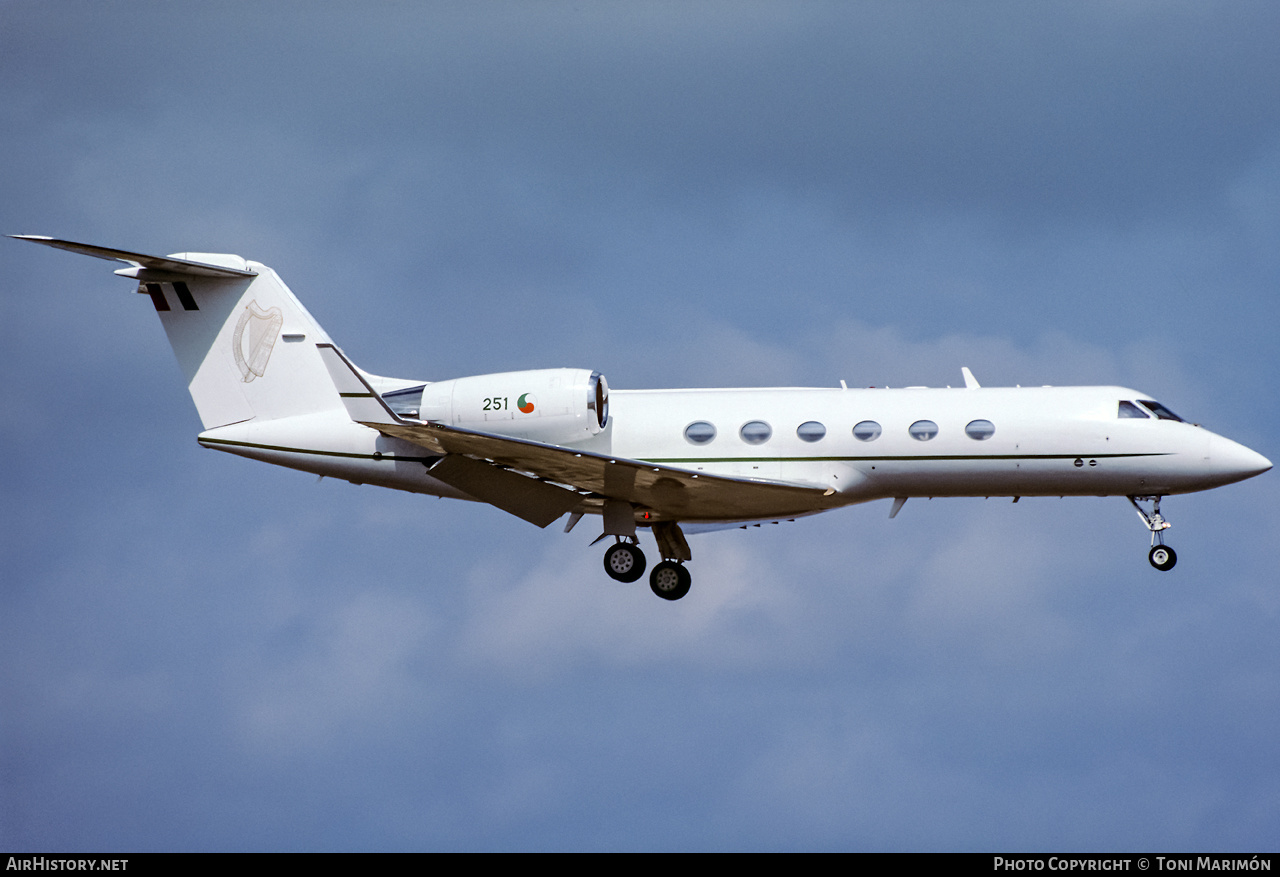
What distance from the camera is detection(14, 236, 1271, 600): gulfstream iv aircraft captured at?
25750 mm

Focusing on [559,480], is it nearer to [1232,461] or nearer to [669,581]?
[669,581]

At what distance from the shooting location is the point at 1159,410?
26.2 meters

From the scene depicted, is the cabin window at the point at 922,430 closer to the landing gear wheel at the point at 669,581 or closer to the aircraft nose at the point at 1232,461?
the aircraft nose at the point at 1232,461

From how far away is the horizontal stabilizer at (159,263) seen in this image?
2558 centimetres

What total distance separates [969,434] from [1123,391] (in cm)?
286

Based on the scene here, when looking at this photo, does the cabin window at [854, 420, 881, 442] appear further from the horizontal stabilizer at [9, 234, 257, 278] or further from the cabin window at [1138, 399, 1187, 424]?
the horizontal stabilizer at [9, 234, 257, 278]

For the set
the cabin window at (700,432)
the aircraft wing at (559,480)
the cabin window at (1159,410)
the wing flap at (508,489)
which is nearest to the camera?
the aircraft wing at (559,480)

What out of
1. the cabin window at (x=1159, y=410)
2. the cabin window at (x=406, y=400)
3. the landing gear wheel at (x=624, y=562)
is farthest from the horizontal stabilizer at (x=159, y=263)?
the cabin window at (x=1159, y=410)

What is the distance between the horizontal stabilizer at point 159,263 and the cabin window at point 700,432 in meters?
8.33

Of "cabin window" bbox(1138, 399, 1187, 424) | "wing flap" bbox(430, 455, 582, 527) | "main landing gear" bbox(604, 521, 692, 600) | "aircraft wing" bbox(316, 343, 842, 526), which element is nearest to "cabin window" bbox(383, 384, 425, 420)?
"aircraft wing" bbox(316, 343, 842, 526)
